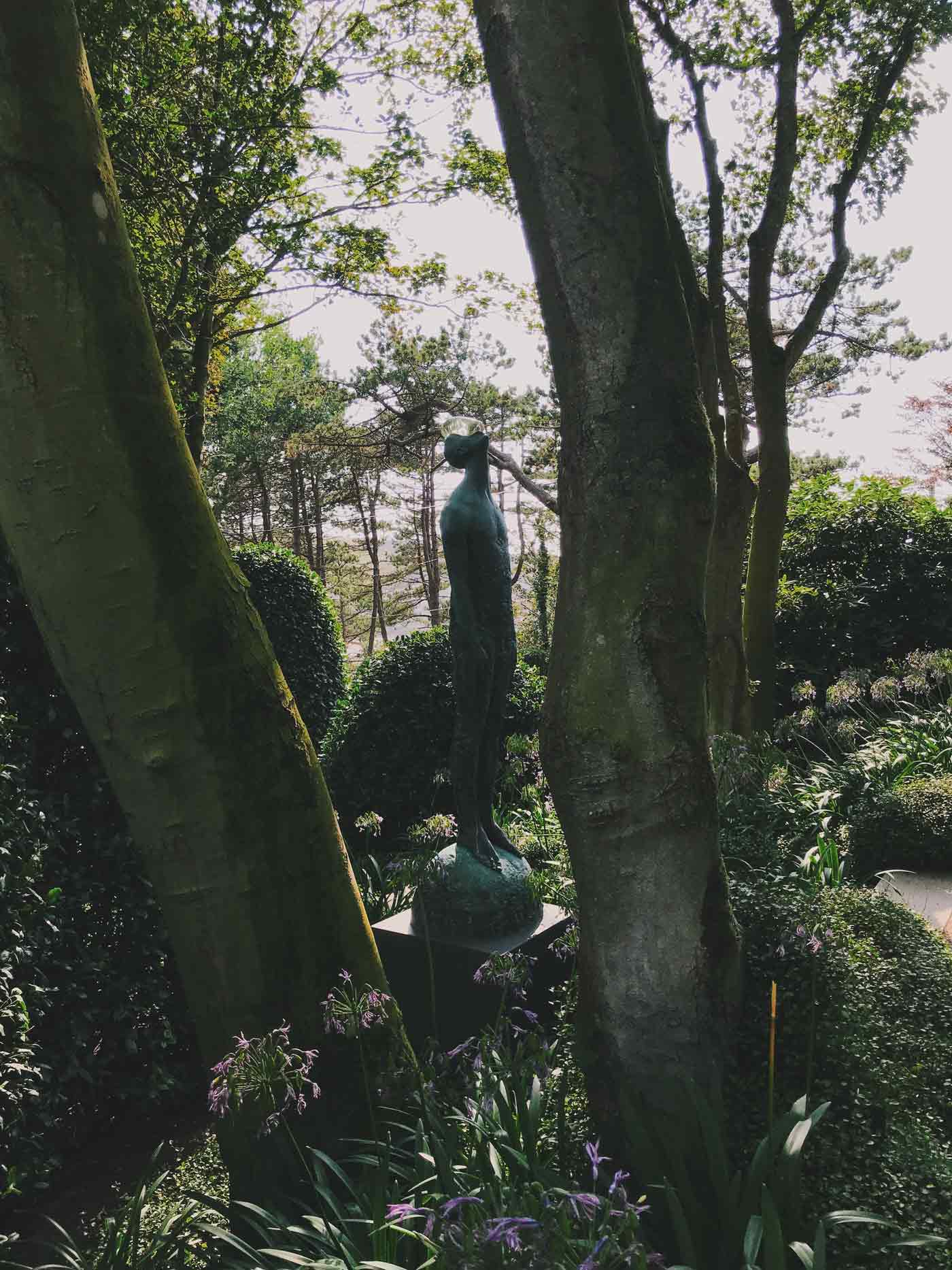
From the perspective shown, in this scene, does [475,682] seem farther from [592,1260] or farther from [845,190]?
[845,190]

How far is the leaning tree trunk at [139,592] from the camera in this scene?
2.33 m

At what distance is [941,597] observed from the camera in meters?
10.1

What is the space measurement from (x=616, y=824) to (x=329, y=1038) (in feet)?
3.49

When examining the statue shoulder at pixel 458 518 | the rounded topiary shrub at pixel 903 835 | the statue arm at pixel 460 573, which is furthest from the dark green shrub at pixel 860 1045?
the rounded topiary shrub at pixel 903 835

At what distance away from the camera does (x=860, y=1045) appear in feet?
8.70

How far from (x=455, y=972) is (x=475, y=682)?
4.30 ft

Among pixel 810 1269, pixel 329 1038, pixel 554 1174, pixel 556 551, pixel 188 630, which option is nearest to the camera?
pixel 810 1269

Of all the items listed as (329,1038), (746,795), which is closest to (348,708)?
(746,795)

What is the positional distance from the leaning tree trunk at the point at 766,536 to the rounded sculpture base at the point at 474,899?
15.1 ft

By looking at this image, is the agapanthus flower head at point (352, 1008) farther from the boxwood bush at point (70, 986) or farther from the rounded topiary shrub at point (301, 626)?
the rounded topiary shrub at point (301, 626)

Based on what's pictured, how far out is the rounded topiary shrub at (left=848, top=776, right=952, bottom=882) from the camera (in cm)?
576

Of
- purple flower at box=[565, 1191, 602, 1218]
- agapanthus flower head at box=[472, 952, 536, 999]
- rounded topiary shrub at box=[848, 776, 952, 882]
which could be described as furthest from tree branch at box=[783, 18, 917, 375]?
purple flower at box=[565, 1191, 602, 1218]

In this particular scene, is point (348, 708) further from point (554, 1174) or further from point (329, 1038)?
point (554, 1174)

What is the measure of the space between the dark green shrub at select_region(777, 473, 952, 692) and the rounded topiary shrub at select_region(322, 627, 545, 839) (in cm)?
483
